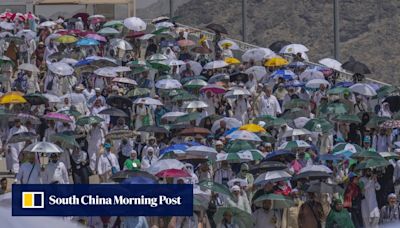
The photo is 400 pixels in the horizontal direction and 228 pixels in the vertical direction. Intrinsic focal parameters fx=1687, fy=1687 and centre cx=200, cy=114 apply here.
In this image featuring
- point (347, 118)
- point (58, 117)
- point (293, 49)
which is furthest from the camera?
point (293, 49)

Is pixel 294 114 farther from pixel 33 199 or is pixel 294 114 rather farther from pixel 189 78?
pixel 33 199

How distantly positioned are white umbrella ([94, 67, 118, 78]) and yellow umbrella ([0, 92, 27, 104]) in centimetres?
342

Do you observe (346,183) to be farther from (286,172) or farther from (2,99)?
(2,99)

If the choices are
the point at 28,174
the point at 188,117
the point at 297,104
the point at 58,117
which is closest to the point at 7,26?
the point at 297,104

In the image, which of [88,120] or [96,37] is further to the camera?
[96,37]

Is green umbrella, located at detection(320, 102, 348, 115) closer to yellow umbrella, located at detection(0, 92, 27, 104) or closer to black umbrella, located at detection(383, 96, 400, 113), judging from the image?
black umbrella, located at detection(383, 96, 400, 113)

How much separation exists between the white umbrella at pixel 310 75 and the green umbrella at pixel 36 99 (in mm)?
6600

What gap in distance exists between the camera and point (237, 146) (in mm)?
28062

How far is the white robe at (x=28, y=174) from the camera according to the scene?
1040 inches

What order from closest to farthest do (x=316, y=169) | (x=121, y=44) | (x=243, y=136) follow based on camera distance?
(x=316, y=169)
(x=243, y=136)
(x=121, y=44)

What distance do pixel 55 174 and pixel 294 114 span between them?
285 inches

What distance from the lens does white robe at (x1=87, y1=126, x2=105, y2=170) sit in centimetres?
2960

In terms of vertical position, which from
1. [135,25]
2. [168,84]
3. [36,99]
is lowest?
[36,99]

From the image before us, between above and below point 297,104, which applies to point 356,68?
above
